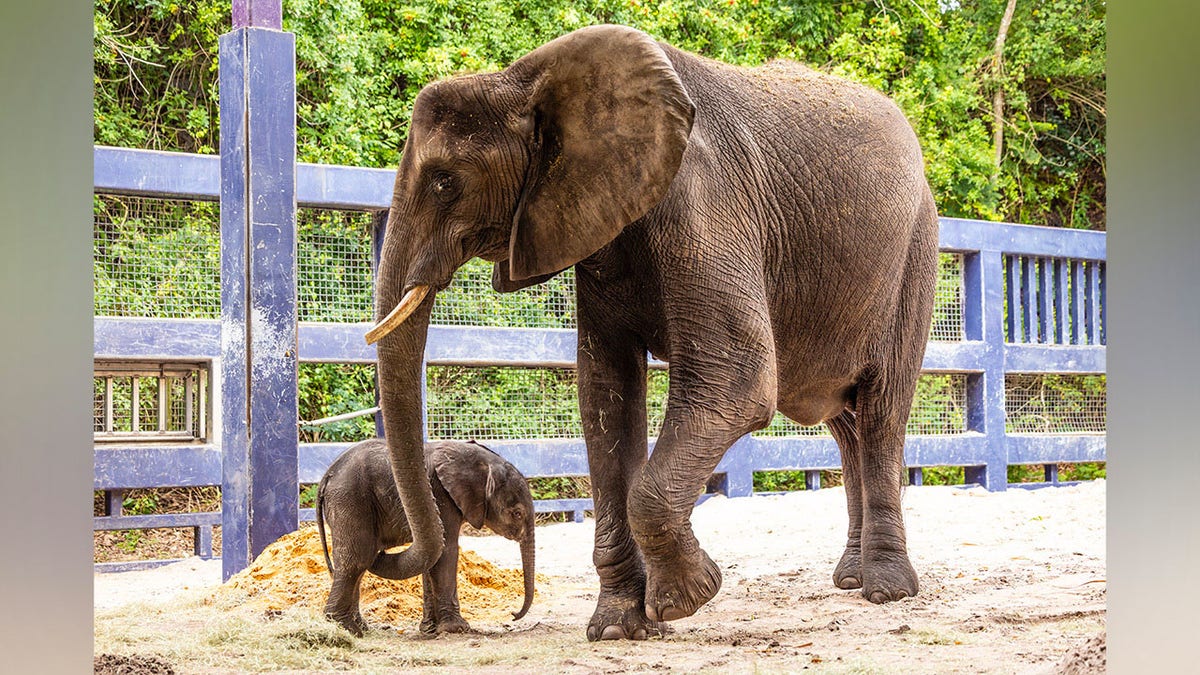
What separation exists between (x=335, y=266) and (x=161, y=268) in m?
1.00

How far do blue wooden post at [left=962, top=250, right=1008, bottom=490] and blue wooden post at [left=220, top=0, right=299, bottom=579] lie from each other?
5956 mm

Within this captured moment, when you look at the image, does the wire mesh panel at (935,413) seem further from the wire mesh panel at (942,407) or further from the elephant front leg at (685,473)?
the elephant front leg at (685,473)

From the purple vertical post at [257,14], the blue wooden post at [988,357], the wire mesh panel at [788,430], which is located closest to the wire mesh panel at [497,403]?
the wire mesh panel at [788,430]

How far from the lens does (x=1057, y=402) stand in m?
14.4

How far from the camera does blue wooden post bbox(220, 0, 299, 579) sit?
6.30 m

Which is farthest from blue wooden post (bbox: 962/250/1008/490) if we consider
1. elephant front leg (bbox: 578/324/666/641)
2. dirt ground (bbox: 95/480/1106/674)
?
elephant front leg (bbox: 578/324/666/641)

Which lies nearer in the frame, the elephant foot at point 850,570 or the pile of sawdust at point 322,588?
the pile of sawdust at point 322,588

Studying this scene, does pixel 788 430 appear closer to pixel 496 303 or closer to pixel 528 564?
pixel 496 303

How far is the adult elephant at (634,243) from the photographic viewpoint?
436 cm

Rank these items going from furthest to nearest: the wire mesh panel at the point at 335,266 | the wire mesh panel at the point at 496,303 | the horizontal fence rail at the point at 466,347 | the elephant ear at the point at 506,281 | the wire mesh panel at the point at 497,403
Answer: the wire mesh panel at the point at 496,303 → the wire mesh panel at the point at 497,403 → the wire mesh panel at the point at 335,266 → the horizontal fence rail at the point at 466,347 → the elephant ear at the point at 506,281

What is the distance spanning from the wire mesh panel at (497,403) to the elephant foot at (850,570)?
2572mm

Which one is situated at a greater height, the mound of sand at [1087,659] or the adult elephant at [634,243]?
the adult elephant at [634,243]
